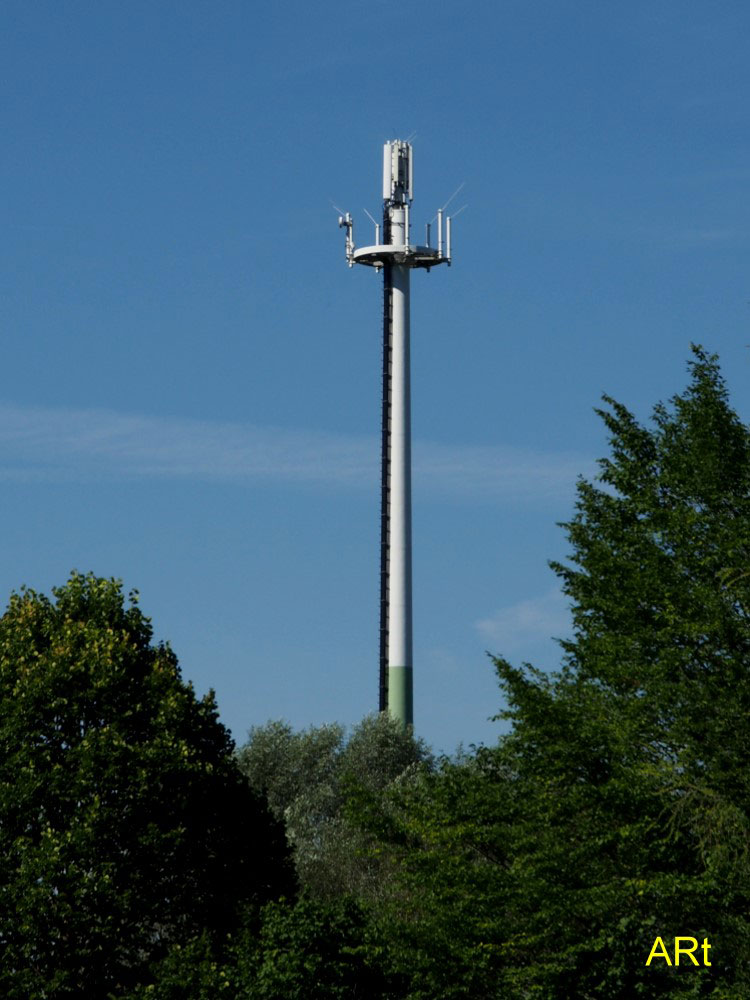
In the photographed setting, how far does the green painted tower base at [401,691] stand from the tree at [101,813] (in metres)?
45.4

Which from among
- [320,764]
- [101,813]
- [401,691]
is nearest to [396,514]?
[401,691]

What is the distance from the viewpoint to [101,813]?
44.4 m

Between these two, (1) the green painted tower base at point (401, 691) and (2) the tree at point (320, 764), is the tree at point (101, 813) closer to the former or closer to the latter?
(2) the tree at point (320, 764)

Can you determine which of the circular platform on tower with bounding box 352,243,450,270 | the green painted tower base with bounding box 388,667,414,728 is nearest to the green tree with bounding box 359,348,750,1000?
the green painted tower base with bounding box 388,667,414,728

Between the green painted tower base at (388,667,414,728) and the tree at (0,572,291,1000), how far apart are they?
45.4m

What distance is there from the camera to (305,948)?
43.0 meters

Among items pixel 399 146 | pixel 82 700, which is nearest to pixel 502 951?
pixel 82 700

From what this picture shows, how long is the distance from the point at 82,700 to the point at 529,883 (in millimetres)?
14094

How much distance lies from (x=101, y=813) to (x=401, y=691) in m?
51.5

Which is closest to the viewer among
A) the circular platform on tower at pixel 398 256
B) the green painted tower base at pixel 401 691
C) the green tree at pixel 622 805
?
the green tree at pixel 622 805

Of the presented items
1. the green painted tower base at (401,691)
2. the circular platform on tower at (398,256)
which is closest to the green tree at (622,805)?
the green painted tower base at (401,691)

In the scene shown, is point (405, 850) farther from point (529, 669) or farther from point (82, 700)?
point (82, 700)

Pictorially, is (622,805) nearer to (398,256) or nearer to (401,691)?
(401,691)

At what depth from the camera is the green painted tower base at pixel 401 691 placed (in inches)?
3735
